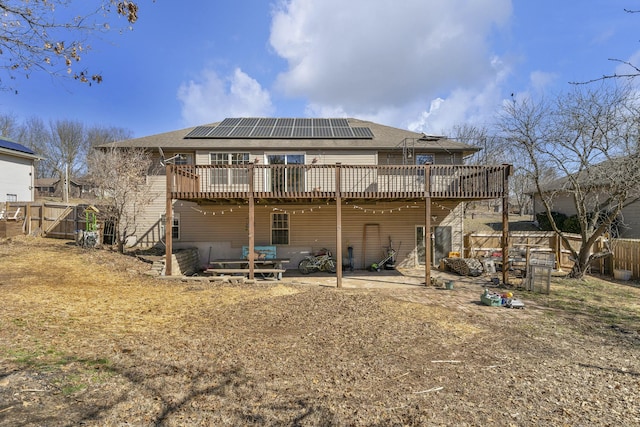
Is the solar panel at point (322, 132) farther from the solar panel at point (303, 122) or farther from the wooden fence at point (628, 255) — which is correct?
the wooden fence at point (628, 255)

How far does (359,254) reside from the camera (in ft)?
45.4

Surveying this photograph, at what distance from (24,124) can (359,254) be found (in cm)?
4887

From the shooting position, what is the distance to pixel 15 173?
1969cm

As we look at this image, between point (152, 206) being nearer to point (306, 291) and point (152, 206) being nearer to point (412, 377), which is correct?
point (306, 291)

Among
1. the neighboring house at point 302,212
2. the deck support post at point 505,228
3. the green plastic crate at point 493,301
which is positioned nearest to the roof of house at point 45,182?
the neighboring house at point 302,212

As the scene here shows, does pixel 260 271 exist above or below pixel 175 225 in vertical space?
below

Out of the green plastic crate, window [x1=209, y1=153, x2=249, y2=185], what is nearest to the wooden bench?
window [x1=209, y1=153, x2=249, y2=185]

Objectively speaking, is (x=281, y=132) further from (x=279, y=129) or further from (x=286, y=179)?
(x=286, y=179)

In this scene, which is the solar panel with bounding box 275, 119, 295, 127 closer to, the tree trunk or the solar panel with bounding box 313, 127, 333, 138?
the solar panel with bounding box 313, 127, 333, 138

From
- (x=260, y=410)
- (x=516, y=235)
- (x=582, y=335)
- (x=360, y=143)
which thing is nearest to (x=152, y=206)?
(x=360, y=143)

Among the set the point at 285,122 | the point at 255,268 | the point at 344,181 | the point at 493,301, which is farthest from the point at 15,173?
the point at 493,301

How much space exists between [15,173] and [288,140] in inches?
752

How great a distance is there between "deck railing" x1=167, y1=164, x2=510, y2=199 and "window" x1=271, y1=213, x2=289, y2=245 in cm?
159

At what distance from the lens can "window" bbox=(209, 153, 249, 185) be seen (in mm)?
13048
